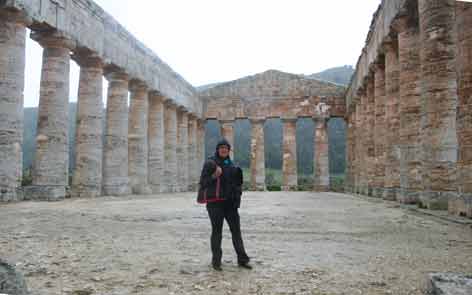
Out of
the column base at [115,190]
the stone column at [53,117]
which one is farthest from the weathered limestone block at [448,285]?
the column base at [115,190]

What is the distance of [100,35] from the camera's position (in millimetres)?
18703

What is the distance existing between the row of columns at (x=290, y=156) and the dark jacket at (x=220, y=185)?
1153 inches

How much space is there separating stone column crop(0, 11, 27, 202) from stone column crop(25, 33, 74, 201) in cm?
173

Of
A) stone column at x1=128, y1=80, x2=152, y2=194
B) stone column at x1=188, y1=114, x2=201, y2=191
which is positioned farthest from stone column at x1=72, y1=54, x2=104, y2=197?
stone column at x1=188, y1=114, x2=201, y2=191

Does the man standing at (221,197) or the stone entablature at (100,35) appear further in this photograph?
the stone entablature at (100,35)

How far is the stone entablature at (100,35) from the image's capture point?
14727 millimetres

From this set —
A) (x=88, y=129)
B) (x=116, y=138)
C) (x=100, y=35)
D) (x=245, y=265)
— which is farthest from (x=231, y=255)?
(x=116, y=138)

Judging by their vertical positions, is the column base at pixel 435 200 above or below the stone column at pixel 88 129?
below

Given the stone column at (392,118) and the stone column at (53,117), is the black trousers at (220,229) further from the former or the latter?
the stone column at (392,118)

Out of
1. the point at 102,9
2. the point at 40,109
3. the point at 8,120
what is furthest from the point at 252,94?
the point at 8,120

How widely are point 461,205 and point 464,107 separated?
2.18 m

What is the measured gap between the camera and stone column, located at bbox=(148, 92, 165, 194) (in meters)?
25.9

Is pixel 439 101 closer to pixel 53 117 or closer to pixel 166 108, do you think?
pixel 53 117

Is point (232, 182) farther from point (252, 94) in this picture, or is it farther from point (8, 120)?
point (252, 94)
